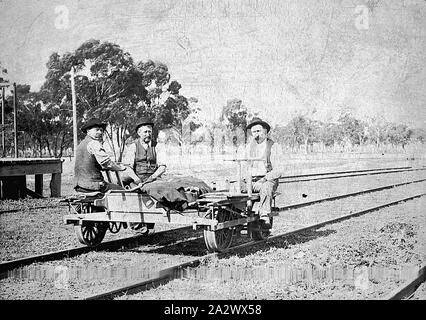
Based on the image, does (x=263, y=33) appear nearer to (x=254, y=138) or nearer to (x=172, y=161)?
(x=254, y=138)

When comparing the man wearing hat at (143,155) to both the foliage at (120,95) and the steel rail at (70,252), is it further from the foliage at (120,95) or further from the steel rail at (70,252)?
the foliage at (120,95)

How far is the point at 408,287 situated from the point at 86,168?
4407mm

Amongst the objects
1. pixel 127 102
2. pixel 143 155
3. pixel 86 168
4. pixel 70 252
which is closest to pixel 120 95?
pixel 127 102

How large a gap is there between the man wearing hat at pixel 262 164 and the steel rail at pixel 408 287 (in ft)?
7.77

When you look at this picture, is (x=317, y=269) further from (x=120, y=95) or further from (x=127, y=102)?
(x=120, y=95)

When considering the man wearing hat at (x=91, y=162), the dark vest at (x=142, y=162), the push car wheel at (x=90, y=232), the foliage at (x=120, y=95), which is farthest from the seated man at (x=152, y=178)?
the foliage at (x=120, y=95)

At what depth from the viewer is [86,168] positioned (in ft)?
21.5

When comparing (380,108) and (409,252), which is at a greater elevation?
(380,108)

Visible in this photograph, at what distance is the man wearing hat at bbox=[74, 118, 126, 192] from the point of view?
6407 millimetres

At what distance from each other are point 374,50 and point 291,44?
152 cm

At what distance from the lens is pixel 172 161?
2078cm

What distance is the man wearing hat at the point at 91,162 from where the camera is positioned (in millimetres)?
6407

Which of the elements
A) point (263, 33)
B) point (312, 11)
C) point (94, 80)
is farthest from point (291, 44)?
point (94, 80)

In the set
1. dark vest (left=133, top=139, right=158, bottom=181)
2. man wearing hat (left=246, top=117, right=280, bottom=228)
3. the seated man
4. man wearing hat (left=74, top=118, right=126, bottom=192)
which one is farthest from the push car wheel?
man wearing hat (left=246, top=117, right=280, bottom=228)
